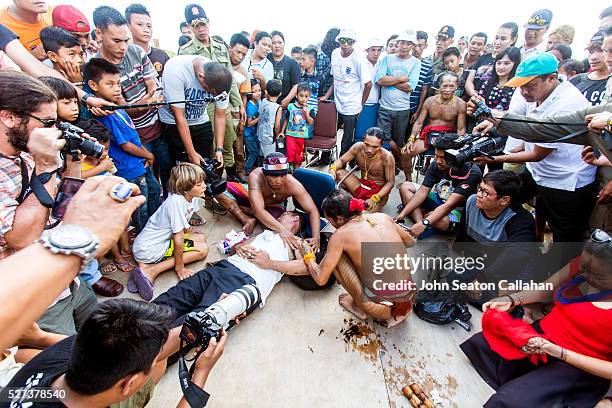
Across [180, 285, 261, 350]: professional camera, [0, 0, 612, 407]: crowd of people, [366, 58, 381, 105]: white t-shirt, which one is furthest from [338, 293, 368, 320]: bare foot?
[366, 58, 381, 105]: white t-shirt

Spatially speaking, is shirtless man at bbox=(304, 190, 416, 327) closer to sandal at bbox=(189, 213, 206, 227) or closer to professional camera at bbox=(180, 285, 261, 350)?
professional camera at bbox=(180, 285, 261, 350)

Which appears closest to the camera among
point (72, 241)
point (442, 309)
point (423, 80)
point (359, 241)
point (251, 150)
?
point (72, 241)

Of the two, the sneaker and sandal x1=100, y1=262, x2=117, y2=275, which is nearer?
sandal x1=100, y1=262, x2=117, y2=275

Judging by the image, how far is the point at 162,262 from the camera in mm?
2713

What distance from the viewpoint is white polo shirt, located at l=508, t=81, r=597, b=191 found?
2359 mm

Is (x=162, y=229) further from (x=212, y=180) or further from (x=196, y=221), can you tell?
(x=196, y=221)

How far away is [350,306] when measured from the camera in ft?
8.29

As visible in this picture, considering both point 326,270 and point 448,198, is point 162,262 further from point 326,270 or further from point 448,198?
point 448,198

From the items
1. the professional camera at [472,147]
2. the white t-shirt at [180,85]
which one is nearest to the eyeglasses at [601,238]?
the professional camera at [472,147]

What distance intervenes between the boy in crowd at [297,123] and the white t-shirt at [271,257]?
2.05 m

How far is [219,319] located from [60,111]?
161cm

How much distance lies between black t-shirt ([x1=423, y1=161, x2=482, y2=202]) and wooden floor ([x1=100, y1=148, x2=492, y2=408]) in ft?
4.07

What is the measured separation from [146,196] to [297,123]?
2.30 m

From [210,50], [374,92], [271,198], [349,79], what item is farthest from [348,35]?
[271,198]
